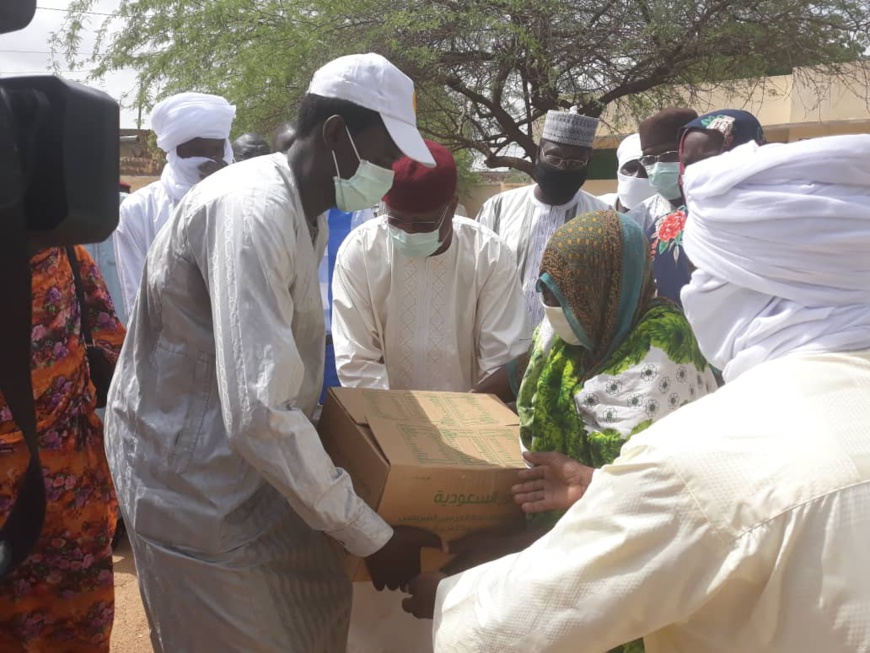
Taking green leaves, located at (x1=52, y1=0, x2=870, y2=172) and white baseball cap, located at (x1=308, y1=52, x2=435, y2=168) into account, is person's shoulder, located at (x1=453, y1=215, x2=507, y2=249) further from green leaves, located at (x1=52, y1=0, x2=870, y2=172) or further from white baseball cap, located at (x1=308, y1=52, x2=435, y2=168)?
green leaves, located at (x1=52, y1=0, x2=870, y2=172)

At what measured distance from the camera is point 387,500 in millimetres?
2180

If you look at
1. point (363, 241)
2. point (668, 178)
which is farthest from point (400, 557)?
point (668, 178)

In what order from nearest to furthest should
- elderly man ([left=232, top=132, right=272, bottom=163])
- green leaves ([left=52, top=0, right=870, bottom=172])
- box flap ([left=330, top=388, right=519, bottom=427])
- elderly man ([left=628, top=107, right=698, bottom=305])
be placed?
box flap ([left=330, top=388, right=519, bottom=427])
elderly man ([left=628, top=107, right=698, bottom=305])
elderly man ([left=232, top=132, right=272, bottom=163])
green leaves ([left=52, top=0, right=870, bottom=172])

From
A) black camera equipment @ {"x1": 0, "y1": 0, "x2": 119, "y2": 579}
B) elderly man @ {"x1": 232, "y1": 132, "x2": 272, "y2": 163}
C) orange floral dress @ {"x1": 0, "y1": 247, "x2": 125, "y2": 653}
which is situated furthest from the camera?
elderly man @ {"x1": 232, "y1": 132, "x2": 272, "y2": 163}

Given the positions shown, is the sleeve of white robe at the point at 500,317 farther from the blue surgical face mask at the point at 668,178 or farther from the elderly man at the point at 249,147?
the elderly man at the point at 249,147

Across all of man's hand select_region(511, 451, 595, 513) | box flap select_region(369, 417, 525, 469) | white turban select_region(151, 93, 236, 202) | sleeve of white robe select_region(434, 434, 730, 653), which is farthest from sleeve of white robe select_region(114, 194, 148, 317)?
sleeve of white robe select_region(434, 434, 730, 653)

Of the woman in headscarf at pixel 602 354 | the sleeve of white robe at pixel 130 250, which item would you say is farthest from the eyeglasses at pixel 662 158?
the sleeve of white robe at pixel 130 250

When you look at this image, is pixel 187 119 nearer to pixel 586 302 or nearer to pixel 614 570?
pixel 586 302

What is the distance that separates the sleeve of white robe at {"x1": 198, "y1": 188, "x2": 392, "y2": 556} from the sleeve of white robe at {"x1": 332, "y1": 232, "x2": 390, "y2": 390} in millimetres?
1245

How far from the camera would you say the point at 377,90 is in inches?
91.4

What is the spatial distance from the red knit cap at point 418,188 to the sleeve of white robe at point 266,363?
1320 millimetres

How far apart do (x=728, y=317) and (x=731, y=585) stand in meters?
0.50

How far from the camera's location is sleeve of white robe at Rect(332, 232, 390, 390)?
3344mm

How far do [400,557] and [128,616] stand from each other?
2.44 metres
